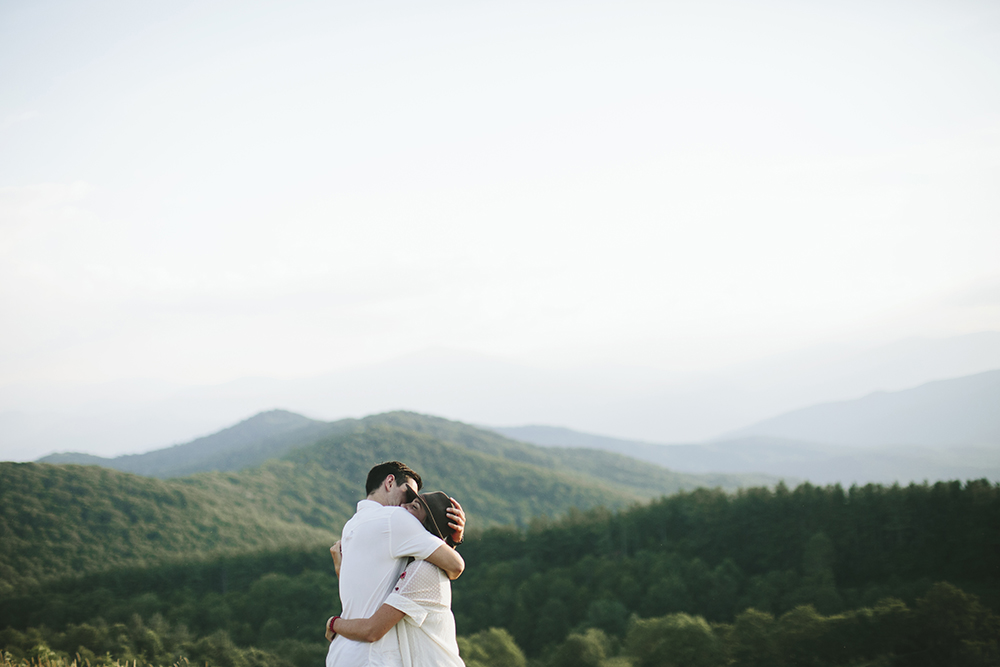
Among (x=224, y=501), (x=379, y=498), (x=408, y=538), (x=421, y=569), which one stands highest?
(x=379, y=498)

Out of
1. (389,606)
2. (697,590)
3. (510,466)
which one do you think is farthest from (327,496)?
(389,606)

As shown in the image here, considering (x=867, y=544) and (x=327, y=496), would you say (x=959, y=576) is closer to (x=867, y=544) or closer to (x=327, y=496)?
(x=867, y=544)

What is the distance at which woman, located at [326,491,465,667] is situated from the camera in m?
4.31

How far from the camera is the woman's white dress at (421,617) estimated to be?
4.34 meters

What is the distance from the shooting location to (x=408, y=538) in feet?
14.4

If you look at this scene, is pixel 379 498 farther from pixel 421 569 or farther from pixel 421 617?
pixel 421 617

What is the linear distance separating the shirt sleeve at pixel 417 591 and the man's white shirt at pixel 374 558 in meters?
0.09

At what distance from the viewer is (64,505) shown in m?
97.8

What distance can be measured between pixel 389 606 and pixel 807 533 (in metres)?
74.7

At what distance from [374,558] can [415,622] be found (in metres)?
0.51

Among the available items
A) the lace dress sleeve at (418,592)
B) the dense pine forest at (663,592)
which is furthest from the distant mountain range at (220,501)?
the lace dress sleeve at (418,592)

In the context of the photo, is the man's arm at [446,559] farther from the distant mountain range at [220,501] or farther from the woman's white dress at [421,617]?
the distant mountain range at [220,501]

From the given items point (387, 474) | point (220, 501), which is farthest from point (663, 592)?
point (220, 501)

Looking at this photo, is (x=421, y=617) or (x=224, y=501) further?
(x=224, y=501)
